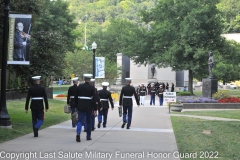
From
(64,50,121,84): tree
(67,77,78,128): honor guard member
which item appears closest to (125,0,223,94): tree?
(64,50,121,84): tree

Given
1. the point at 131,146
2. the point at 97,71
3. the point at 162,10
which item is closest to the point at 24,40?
the point at 131,146

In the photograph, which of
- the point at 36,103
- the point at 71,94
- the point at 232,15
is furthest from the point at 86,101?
the point at 232,15

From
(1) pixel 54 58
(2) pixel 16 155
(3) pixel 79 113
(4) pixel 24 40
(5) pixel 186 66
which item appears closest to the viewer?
(2) pixel 16 155

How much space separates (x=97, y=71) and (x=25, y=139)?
16.9 m

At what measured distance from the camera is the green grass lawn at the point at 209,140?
33.4 feet

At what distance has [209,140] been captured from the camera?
12328mm

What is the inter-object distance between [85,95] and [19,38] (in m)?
3.69

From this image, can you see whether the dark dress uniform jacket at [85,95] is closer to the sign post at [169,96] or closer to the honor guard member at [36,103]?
the honor guard member at [36,103]

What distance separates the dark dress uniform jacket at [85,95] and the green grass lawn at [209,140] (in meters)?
2.68

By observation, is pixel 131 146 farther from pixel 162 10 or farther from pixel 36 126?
pixel 162 10

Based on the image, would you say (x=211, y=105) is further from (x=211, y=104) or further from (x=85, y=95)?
(x=85, y=95)

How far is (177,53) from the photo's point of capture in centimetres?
4369

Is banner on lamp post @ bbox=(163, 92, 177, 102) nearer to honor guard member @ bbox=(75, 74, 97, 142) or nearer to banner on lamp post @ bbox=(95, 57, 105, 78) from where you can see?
banner on lamp post @ bbox=(95, 57, 105, 78)

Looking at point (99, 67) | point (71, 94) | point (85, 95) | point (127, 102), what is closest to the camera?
point (85, 95)
